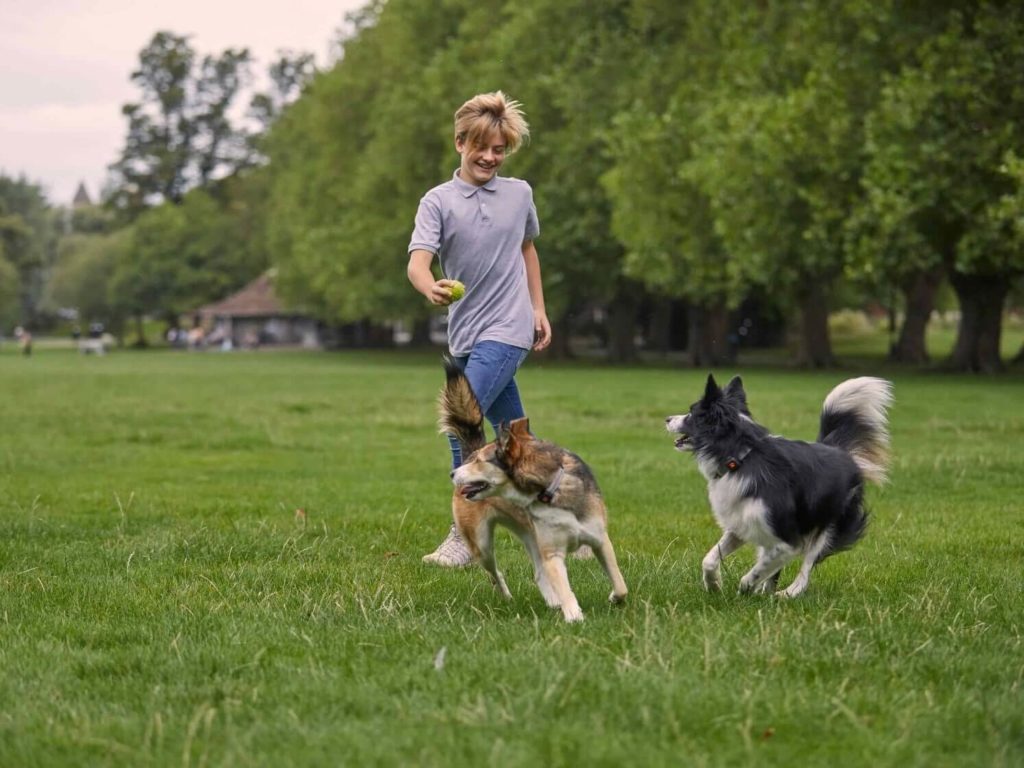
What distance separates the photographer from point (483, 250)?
7652 millimetres

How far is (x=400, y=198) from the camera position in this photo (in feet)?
172

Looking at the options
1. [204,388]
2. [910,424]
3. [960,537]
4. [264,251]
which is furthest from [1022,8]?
[264,251]

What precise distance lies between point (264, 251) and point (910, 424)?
3248 inches

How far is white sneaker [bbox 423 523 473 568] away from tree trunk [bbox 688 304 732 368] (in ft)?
127

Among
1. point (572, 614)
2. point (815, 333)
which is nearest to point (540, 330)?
point (572, 614)

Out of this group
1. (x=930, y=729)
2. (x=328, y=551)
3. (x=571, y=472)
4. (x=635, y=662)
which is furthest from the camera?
(x=328, y=551)

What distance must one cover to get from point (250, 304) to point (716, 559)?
305 ft

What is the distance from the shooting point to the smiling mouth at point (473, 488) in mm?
6520

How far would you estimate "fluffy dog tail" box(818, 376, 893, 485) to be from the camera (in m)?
7.48

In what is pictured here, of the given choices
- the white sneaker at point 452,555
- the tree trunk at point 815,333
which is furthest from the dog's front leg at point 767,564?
the tree trunk at point 815,333

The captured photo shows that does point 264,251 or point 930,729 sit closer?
point 930,729

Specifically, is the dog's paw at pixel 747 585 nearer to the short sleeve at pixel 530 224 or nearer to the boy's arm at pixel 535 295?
the boy's arm at pixel 535 295

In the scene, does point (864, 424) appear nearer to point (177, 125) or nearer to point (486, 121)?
point (486, 121)

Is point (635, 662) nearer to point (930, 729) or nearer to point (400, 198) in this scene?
point (930, 729)
